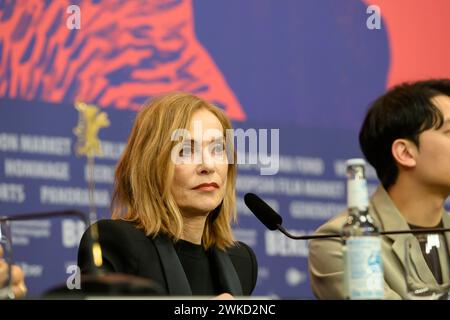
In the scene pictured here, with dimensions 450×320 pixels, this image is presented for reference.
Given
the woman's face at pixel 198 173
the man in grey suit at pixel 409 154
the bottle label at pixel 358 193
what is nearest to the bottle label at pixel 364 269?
the bottle label at pixel 358 193

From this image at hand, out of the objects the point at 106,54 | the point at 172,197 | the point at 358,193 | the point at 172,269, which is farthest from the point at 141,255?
the point at 106,54

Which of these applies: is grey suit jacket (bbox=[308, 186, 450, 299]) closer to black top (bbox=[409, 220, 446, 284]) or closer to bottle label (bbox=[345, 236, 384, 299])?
black top (bbox=[409, 220, 446, 284])

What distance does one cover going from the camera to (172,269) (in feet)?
8.21

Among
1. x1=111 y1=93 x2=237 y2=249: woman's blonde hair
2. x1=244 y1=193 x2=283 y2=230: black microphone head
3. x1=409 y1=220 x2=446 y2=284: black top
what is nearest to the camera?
x1=409 y1=220 x2=446 y2=284: black top

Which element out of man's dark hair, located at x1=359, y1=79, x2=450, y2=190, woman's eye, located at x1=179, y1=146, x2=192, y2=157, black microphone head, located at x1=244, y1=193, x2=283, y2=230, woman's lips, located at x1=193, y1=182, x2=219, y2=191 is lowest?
black microphone head, located at x1=244, y1=193, x2=283, y2=230

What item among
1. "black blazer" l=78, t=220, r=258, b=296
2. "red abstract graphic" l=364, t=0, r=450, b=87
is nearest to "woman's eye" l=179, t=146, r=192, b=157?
"black blazer" l=78, t=220, r=258, b=296

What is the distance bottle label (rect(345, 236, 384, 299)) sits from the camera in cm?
175

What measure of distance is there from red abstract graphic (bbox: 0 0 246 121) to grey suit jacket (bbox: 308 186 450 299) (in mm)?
819

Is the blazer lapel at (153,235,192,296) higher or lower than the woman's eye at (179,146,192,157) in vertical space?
lower

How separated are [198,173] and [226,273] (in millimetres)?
297

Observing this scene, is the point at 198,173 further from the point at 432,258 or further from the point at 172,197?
the point at 432,258

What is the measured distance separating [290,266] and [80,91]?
1.03 m

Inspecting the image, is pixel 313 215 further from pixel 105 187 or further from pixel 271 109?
pixel 105 187
